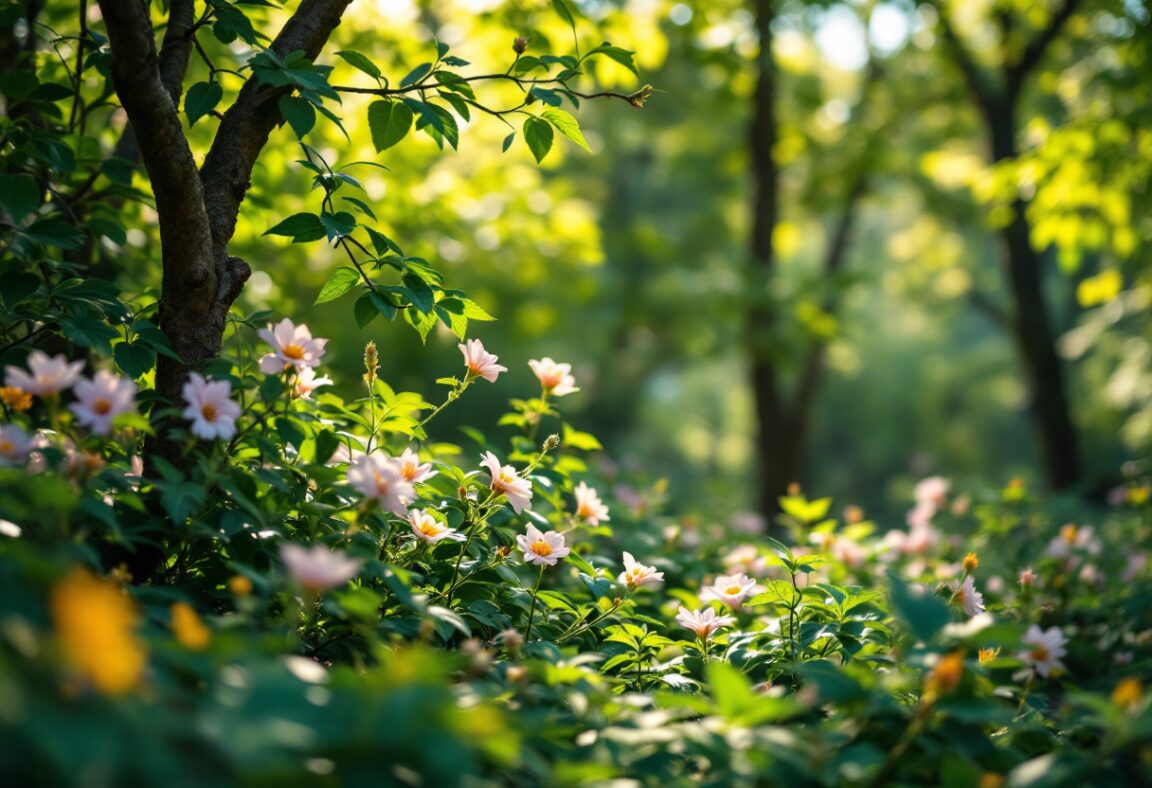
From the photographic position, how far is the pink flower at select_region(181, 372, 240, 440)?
51.4 inches

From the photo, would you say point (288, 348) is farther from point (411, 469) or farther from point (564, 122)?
point (564, 122)

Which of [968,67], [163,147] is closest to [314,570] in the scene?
[163,147]

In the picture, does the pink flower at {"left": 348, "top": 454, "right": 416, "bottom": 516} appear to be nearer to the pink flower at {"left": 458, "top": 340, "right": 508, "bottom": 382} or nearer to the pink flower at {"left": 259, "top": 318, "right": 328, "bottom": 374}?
the pink flower at {"left": 259, "top": 318, "right": 328, "bottom": 374}

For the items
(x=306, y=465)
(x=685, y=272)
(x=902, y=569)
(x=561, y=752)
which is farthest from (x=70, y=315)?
(x=685, y=272)

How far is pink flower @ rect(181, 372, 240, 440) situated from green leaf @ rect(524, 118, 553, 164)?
0.76 metres

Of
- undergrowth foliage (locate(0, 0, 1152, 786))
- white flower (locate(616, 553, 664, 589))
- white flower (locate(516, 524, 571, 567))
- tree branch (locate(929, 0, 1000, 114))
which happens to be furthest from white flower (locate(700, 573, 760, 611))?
tree branch (locate(929, 0, 1000, 114))

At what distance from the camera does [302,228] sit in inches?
65.6

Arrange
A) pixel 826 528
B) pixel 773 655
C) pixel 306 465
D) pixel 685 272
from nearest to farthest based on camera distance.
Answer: pixel 306 465 < pixel 773 655 < pixel 826 528 < pixel 685 272

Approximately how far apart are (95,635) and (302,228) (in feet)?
3.61

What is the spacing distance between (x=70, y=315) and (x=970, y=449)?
1619cm

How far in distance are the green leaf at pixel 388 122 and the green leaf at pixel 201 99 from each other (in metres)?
0.28

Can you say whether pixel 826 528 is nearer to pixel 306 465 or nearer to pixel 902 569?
pixel 902 569

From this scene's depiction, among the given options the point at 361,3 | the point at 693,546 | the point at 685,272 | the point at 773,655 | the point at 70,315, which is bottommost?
the point at 773,655

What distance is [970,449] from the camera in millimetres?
15656
